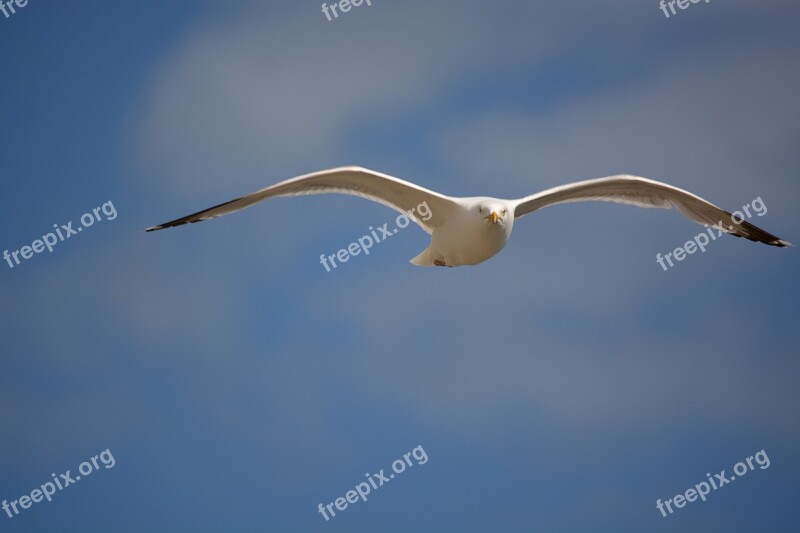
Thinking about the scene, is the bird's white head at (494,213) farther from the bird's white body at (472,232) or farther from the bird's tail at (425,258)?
the bird's tail at (425,258)

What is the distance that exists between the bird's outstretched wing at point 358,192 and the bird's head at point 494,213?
1.62ft

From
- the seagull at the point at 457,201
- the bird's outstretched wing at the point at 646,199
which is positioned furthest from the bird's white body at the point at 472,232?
A: the bird's outstretched wing at the point at 646,199

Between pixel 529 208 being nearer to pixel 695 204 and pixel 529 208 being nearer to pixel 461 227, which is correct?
pixel 461 227

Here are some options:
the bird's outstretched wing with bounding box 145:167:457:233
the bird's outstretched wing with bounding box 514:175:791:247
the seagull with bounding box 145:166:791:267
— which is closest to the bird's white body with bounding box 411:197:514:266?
the seagull with bounding box 145:166:791:267

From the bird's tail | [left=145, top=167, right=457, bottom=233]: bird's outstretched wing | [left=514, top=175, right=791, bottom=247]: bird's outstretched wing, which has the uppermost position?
[left=145, top=167, right=457, bottom=233]: bird's outstretched wing

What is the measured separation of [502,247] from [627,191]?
251 cm

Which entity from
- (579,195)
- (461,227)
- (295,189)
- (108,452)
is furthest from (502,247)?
(108,452)

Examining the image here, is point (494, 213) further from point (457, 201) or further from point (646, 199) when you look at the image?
point (646, 199)

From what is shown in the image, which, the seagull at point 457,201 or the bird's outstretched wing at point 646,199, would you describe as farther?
the bird's outstretched wing at point 646,199

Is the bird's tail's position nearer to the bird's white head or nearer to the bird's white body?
the bird's white body

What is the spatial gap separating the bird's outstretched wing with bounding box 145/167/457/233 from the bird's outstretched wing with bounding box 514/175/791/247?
122cm

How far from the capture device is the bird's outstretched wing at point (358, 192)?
13344mm

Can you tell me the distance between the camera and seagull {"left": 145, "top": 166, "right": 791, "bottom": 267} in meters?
13.0

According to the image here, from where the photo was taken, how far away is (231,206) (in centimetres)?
1349
